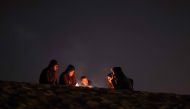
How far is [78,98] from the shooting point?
5281 mm

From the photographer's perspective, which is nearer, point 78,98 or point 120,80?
point 78,98

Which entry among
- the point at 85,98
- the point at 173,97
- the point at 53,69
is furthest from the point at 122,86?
the point at 85,98

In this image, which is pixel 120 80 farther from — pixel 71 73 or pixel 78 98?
pixel 78 98

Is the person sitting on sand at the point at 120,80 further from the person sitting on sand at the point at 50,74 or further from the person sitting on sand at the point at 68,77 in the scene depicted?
the person sitting on sand at the point at 50,74

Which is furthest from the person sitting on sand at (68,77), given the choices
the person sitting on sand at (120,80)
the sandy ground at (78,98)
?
the sandy ground at (78,98)

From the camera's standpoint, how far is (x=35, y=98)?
16.5 ft

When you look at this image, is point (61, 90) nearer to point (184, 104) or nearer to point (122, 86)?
point (184, 104)

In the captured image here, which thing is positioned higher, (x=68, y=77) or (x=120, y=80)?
(x=68, y=77)

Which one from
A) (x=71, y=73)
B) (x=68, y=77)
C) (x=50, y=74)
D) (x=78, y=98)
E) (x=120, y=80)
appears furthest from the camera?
(x=71, y=73)

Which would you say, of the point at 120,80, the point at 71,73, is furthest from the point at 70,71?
the point at 120,80

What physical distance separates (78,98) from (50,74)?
4.27m

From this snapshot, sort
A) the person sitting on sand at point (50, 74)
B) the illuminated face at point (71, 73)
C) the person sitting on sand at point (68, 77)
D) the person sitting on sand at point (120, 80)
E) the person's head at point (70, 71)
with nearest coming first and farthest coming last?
the person sitting on sand at point (120, 80)
the person sitting on sand at point (50, 74)
the person sitting on sand at point (68, 77)
the person's head at point (70, 71)
the illuminated face at point (71, 73)

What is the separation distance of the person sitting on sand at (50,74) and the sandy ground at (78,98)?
391cm

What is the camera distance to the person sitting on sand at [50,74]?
934 cm
